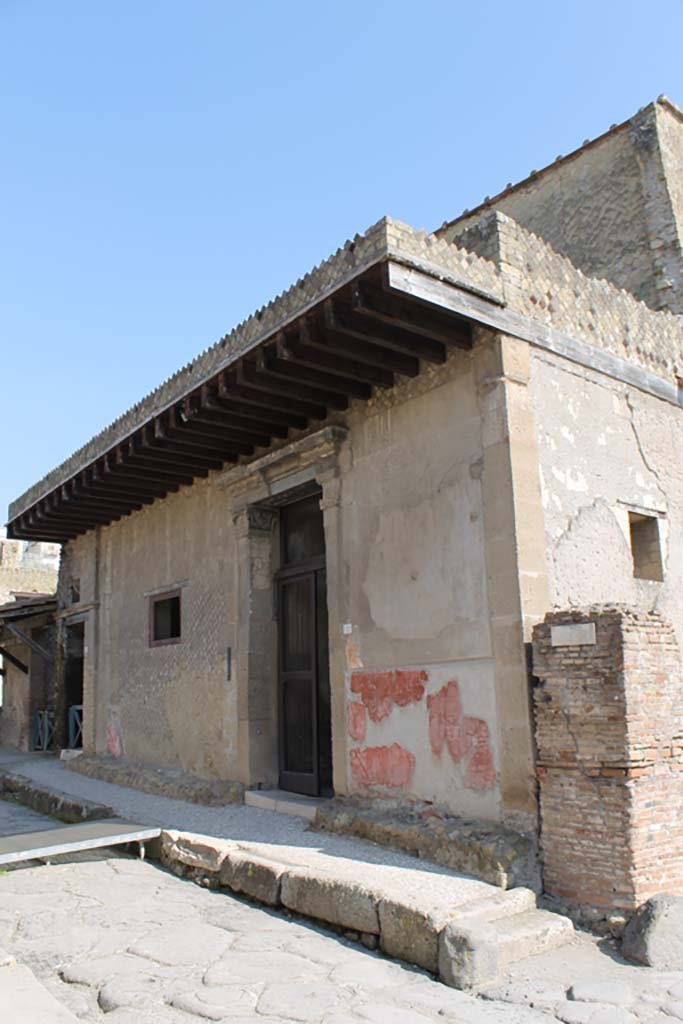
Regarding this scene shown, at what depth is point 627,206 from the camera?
337 inches

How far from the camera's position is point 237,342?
6.59 meters

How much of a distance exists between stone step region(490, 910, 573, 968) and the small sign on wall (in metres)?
1.53

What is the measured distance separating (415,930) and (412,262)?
12.5 feet

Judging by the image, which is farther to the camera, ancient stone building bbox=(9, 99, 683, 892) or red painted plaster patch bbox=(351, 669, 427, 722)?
red painted plaster patch bbox=(351, 669, 427, 722)

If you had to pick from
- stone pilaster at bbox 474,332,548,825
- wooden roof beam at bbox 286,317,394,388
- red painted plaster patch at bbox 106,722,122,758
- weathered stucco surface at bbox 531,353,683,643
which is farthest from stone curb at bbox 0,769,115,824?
weathered stucco surface at bbox 531,353,683,643

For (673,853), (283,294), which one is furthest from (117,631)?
(673,853)

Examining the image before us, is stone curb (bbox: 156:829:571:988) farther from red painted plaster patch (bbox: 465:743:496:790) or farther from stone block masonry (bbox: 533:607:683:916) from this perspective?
red painted plaster patch (bbox: 465:743:496:790)

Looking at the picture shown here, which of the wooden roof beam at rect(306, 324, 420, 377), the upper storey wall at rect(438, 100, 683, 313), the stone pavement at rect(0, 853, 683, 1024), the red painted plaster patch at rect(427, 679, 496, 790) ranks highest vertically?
the upper storey wall at rect(438, 100, 683, 313)

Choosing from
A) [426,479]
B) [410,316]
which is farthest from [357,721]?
[410,316]

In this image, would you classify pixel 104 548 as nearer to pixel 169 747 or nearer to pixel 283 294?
pixel 169 747

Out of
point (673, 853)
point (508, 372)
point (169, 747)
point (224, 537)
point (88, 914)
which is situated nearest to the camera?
point (673, 853)

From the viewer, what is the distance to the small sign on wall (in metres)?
5.10

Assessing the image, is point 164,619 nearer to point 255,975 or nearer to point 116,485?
point 116,485

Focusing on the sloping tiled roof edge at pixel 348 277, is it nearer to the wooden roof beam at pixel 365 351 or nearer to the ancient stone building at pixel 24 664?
the wooden roof beam at pixel 365 351
